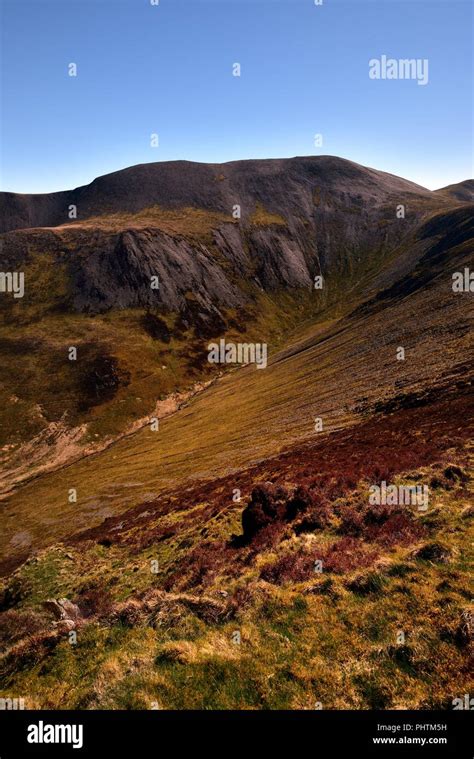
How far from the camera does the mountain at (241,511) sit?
452 inches

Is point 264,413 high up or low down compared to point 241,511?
up

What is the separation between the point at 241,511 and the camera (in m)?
30.9

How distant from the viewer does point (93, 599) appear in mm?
23156

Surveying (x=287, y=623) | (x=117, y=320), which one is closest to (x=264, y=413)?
(x=287, y=623)

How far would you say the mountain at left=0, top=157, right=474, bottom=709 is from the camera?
11484 millimetres

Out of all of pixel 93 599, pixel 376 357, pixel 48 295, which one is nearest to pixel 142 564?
pixel 93 599

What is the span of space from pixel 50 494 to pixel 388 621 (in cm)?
7325

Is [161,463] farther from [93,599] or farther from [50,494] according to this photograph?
[93,599]

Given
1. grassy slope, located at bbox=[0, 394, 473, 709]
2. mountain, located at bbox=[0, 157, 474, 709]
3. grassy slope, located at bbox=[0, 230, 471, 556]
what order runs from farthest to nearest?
1. grassy slope, located at bbox=[0, 230, 471, 556]
2. mountain, located at bbox=[0, 157, 474, 709]
3. grassy slope, located at bbox=[0, 394, 473, 709]
